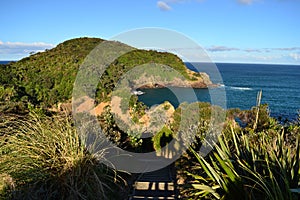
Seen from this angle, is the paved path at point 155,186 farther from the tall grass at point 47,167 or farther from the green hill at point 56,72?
the green hill at point 56,72

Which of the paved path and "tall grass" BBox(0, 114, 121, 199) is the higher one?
"tall grass" BBox(0, 114, 121, 199)

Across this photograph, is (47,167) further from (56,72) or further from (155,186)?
(56,72)

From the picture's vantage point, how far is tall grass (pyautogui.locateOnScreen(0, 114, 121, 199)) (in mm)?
2744

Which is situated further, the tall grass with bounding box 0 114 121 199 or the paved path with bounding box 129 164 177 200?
the paved path with bounding box 129 164 177 200

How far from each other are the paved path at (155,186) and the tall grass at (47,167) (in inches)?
33.4

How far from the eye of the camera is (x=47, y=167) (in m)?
2.89

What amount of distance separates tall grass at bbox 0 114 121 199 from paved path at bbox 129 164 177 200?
847 mm

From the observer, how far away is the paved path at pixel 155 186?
12.8ft

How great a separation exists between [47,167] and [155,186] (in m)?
1.85

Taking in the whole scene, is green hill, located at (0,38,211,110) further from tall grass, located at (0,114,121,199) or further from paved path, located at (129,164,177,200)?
tall grass, located at (0,114,121,199)

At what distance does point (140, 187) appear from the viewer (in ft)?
13.9

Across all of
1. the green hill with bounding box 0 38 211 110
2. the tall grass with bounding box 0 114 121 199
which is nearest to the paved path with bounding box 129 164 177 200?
the tall grass with bounding box 0 114 121 199

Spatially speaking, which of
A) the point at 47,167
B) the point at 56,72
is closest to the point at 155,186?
the point at 47,167

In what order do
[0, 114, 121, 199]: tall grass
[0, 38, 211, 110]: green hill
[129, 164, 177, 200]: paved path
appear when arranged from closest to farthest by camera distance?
[0, 114, 121, 199]: tall grass, [129, 164, 177, 200]: paved path, [0, 38, 211, 110]: green hill
